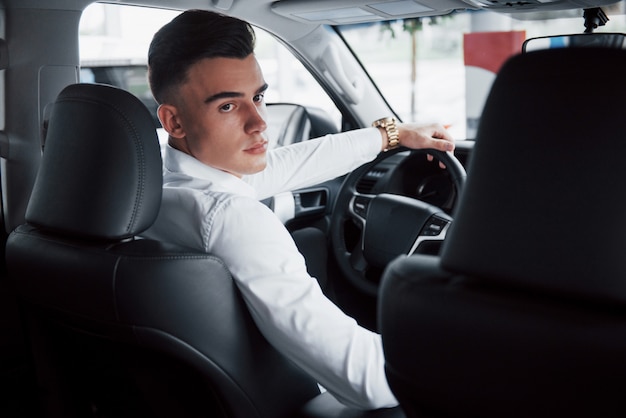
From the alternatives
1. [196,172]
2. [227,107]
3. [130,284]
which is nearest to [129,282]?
[130,284]

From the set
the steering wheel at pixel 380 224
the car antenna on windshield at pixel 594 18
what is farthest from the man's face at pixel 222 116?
the car antenna on windshield at pixel 594 18

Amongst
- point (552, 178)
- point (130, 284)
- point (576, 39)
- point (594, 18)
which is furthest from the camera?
point (594, 18)

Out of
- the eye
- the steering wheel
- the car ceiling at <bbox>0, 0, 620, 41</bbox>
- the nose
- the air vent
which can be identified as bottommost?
the steering wheel

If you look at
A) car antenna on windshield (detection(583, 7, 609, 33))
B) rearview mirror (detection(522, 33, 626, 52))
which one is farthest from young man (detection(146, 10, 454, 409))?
car antenna on windshield (detection(583, 7, 609, 33))

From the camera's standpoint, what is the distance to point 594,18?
233cm

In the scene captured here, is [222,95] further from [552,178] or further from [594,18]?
[594,18]

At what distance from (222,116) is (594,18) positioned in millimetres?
1369

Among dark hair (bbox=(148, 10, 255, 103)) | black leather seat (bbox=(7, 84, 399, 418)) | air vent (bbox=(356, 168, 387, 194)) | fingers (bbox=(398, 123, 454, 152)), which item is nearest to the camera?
black leather seat (bbox=(7, 84, 399, 418))

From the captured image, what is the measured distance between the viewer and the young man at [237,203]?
1.47m

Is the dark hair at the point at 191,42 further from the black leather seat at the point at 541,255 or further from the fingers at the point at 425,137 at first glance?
the black leather seat at the point at 541,255

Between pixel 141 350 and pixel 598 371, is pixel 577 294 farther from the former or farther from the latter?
pixel 141 350

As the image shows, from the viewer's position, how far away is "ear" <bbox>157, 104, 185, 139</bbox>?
1722 millimetres

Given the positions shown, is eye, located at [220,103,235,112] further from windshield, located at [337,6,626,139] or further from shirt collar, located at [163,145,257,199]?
windshield, located at [337,6,626,139]

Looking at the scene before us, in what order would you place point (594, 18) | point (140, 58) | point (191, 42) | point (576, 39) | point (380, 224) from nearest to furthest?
point (191, 42)
point (576, 39)
point (594, 18)
point (380, 224)
point (140, 58)
